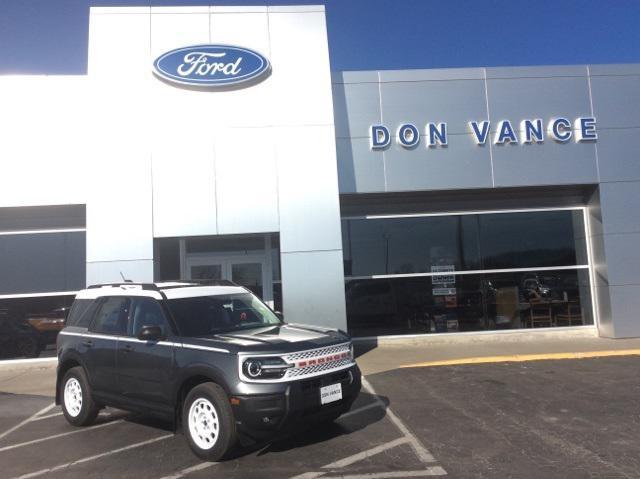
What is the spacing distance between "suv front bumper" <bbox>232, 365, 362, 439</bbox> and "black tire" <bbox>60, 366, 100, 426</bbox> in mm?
2730

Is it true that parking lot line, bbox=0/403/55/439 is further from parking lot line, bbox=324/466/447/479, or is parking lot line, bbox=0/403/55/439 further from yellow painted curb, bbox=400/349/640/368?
yellow painted curb, bbox=400/349/640/368

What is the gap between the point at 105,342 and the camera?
6555mm

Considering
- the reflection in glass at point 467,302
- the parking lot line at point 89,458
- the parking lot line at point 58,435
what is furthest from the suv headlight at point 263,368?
the reflection in glass at point 467,302

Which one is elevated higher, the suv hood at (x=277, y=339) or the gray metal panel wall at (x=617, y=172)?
the gray metal panel wall at (x=617, y=172)

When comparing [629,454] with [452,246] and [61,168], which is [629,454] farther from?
[61,168]

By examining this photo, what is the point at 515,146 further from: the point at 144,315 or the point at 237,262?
the point at 144,315

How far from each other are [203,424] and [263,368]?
89 centimetres

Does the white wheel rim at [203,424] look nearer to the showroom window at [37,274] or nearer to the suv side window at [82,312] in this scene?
the suv side window at [82,312]

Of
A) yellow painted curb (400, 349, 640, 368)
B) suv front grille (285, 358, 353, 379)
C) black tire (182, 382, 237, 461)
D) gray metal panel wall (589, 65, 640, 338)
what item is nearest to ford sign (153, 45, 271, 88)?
yellow painted curb (400, 349, 640, 368)

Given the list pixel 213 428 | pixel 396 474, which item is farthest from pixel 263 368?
pixel 396 474

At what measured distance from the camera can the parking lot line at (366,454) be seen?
201 inches

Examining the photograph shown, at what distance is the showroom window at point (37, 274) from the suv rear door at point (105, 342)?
251 inches

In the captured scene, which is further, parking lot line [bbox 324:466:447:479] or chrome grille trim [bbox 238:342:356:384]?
chrome grille trim [bbox 238:342:356:384]

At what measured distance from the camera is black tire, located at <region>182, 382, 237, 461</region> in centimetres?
505
